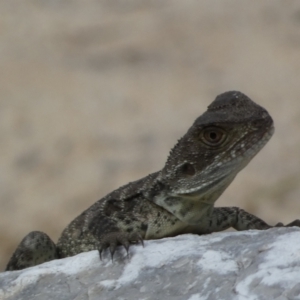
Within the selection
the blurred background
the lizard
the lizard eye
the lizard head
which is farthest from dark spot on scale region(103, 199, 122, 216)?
the blurred background

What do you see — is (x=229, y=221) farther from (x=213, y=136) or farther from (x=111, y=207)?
(x=111, y=207)

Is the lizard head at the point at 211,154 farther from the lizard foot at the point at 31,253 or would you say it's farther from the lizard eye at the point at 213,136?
the lizard foot at the point at 31,253

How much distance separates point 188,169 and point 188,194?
0.17 m

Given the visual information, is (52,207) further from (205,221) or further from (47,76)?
(205,221)

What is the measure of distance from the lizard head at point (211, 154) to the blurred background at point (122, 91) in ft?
15.2

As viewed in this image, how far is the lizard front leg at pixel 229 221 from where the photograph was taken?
5.46 metres

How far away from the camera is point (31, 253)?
563 cm

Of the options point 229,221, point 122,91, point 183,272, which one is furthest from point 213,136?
point 122,91

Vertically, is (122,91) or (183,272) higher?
(122,91)

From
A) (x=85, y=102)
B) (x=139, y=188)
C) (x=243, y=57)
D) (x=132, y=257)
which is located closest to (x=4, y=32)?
(x=85, y=102)

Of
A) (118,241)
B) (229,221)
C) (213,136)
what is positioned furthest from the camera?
(229,221)

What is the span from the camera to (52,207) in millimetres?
10359

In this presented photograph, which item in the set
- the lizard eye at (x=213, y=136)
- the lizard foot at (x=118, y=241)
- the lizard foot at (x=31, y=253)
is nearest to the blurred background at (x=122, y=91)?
the lizard foot at (x=31, y=253)

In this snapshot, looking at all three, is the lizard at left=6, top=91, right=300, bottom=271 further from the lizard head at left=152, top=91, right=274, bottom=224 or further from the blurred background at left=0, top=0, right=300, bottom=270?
the blurred background at left=0, top=0, right=300, bottom=270
